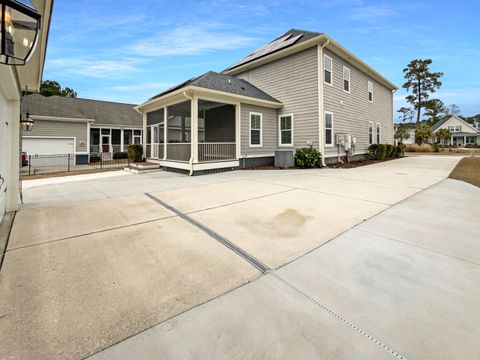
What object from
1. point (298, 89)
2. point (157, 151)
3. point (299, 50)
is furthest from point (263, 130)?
point (157, 151)

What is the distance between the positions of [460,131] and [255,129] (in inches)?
2194

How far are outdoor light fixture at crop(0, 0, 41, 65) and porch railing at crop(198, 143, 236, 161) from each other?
8191 mm

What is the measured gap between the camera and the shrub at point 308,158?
1156 cm

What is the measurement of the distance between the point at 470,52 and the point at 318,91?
2927cm

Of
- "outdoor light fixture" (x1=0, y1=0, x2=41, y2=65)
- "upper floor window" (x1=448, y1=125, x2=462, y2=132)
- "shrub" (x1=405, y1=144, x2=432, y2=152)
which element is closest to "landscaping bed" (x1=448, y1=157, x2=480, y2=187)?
"outdoor light fixture" (x1=0, y1=0, x2=41, y2=65)

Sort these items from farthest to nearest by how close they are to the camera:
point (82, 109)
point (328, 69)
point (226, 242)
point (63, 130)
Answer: point (82, 109) < point (63, 130) < point (328, 69) < point (226, 242)

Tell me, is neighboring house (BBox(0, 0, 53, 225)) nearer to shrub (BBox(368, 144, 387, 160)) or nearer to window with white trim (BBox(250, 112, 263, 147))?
window with white trim (BBox(250, 112, 263, 147))

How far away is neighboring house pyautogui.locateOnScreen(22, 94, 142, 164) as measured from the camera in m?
17.3

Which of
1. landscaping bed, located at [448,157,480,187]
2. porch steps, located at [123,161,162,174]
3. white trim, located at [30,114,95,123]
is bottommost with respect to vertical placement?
landscaping bed, located at [448,157,480,187]

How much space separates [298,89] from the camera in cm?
1239

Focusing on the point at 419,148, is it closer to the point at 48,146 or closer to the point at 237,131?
the point at 237,131

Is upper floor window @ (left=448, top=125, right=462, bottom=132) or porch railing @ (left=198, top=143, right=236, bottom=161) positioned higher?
upper floor window @ (left=448, top=125, right=462, bottom=132)

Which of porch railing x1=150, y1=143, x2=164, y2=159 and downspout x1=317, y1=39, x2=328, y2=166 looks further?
porch railing x1=150, y1=143, x2=164, y2=159

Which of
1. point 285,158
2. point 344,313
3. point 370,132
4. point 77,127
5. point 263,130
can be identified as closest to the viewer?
point 344,313
